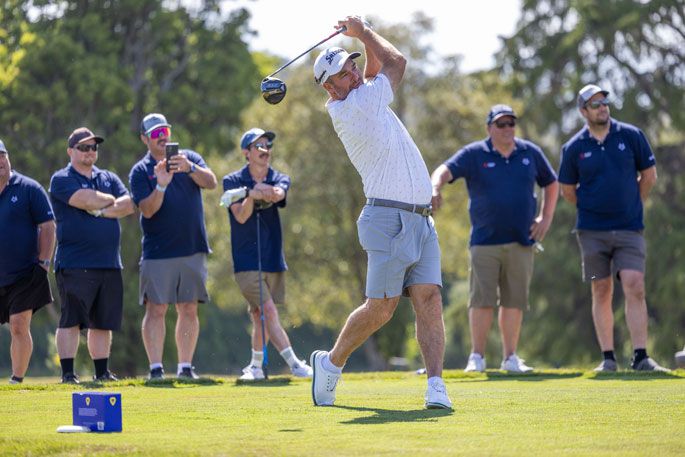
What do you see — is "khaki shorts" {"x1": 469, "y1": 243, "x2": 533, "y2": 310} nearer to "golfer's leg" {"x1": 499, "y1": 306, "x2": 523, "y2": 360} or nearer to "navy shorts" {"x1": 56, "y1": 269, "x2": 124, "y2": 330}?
"golfer's leg" {"x1": 499, "y1": 306, "x2": 523, "y2": 360}

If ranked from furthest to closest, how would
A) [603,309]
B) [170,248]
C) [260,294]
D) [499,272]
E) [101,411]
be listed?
[499,272] < [260,294] < [603,309] < [170,248] < [101,411]

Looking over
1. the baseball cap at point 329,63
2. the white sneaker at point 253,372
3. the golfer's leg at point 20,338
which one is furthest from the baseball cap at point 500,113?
the golfer's leg at point 20,338

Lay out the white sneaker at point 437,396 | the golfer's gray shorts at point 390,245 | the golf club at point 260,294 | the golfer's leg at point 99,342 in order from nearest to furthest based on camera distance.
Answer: the white sneaker at point 437,396 < the golfer's gray shorts at point 390,245 < the golfer's leg at point 99,342 < the golf club at point 260,294

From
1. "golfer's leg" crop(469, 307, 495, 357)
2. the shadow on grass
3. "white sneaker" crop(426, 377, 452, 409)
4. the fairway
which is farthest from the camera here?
"golfer's leg" crop(469, 307, 495, 357)

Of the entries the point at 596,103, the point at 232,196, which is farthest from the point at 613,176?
the point at 232,196

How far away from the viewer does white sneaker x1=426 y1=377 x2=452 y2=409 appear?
26.2ft

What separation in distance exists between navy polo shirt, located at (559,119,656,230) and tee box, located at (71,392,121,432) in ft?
20.4

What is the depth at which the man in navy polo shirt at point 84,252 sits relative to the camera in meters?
11.4

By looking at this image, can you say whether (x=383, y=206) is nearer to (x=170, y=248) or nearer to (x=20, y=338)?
(x=170, y=248)

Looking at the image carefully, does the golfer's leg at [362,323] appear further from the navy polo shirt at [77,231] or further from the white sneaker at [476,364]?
the white sneaker at [476,364]

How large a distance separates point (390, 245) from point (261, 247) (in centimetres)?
430

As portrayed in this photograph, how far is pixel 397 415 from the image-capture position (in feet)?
25.2

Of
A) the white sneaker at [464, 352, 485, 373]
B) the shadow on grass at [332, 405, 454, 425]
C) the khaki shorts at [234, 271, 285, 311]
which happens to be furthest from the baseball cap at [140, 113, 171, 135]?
the shadow on grass at [332, 405, 454, 425]

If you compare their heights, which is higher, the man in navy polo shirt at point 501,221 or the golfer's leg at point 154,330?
the man in navy polo shirt at point 501,221
